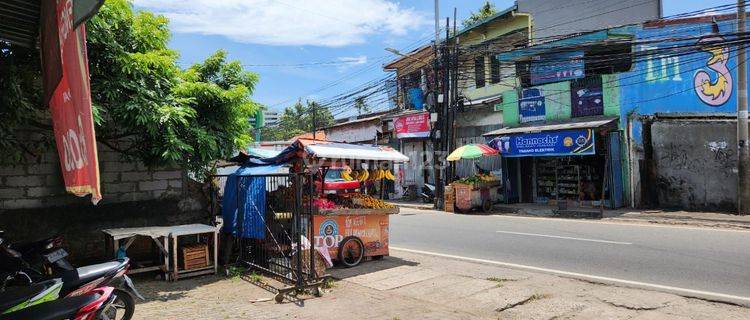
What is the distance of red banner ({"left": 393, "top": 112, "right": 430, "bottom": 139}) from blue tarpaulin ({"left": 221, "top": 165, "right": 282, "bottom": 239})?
17.0 metres

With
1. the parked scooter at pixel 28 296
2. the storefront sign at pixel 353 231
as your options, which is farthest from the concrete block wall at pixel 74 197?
the parked scooter at pixel 28 296

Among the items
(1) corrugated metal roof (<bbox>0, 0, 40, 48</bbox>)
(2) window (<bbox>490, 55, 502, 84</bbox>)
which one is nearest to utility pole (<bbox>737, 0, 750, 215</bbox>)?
(2) window (<bbox>490, 55, 502, 84</bbox>)

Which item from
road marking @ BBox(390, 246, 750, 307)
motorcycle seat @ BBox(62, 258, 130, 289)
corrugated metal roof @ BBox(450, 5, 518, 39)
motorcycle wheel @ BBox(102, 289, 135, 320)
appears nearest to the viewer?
motorcycle seat @ BBox(62, 258, 130, 289)

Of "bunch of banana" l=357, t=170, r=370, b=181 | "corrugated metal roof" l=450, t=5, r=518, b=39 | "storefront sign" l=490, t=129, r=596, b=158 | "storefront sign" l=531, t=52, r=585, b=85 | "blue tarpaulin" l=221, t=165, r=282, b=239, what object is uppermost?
"corrugated metal roof" l=450, t=5, r=518, b=39

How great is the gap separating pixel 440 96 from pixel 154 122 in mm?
16848

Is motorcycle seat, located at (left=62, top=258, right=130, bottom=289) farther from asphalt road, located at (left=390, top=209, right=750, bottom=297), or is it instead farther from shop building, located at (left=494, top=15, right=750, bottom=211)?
shop building, located at (left=494, top=15, right=750, bottom=211)

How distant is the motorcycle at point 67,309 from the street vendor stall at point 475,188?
635 inches

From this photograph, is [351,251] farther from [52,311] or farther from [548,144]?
[548,144]

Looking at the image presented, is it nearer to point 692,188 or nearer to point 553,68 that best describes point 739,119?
point 692,188

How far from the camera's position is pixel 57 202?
795 centimetres

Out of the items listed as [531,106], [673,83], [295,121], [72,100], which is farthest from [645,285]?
[295,121]

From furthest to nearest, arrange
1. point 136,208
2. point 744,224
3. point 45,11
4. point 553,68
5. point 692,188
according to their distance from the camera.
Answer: point 553,68, point 692,188, point 744,224, point 136,208, point 45,11

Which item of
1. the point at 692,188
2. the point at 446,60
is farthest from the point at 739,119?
the point at 446,60

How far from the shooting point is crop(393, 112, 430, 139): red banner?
25641 millimetres
